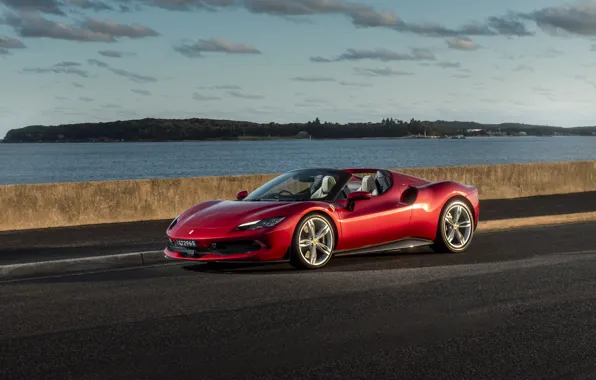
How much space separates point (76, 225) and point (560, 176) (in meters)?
13.3

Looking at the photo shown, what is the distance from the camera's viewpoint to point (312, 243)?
10672 mm

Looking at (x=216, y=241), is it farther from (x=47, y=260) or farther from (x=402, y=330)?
(x=402, y=330)

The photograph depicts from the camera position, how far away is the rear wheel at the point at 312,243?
34.4ft

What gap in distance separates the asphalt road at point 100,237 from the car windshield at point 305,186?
1884 millimetres

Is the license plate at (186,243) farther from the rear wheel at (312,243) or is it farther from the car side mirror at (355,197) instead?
the car side mirror at (355,197)

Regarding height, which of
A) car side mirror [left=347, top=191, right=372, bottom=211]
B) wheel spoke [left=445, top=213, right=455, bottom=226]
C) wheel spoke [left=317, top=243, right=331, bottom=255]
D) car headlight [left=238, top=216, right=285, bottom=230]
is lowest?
wheel spoke [left=317, top=243, right=331, bottom=255]

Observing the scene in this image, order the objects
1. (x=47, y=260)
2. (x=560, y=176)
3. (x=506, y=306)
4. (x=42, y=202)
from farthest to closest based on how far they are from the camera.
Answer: (x=560, y=176)
(x=42, y=202)
(x=47, y=260)
(x=506, y=306)

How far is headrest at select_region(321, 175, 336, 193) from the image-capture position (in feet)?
37.1

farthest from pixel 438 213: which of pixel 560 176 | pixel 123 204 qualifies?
pixel 560 176

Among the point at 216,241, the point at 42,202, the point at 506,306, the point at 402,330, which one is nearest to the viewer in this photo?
the point at 402,330

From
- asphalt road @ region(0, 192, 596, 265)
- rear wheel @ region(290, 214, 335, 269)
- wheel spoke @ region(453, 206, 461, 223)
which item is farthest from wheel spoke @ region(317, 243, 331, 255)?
asphalt road @ region(0, 192, 596, 265)

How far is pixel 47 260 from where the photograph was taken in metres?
11.2

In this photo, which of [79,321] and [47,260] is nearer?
[79,321]

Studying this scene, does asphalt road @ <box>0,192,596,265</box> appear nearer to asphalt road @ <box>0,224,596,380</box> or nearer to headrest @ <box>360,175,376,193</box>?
asphalt road @ <box>0,224,596,380</box>
